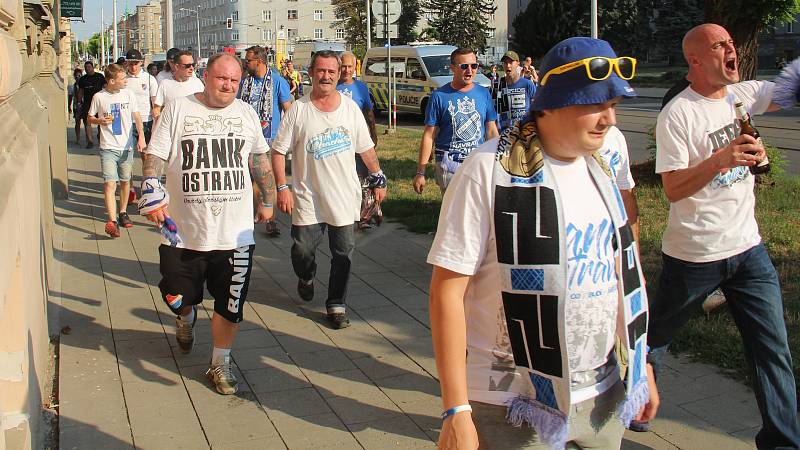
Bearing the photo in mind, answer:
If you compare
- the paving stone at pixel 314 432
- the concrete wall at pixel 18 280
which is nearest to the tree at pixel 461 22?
the concrete wall at pixel 18 280

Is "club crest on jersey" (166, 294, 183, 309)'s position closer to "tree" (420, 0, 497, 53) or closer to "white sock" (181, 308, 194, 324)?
"white sock" (181, 308, 194, 324)

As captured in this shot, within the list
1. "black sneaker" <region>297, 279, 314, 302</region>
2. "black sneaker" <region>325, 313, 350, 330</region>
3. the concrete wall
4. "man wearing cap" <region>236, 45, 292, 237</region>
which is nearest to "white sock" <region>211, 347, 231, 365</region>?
the concrete wall

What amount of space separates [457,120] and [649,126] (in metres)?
6.78

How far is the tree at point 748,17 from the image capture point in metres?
10.6

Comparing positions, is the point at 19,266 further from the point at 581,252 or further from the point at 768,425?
the point at 768,425

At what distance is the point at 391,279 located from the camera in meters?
7.71

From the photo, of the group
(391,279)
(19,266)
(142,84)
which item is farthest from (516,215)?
(142,84)

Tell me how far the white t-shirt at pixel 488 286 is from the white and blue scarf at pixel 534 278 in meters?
0.03

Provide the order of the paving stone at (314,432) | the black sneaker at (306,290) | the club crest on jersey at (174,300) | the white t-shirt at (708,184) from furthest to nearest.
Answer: the black sneaker at (306,290), the club crest on jersey at (174,300), the paving stone at (314,432), the white t-shirt at (708,184)

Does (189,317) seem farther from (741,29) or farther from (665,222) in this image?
(741,29)

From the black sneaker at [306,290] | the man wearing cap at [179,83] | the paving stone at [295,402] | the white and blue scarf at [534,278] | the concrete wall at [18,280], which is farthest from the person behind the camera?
the man wearing cap at [179,83]

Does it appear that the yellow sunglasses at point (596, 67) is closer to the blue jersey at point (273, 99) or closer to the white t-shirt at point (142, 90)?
the blue jersey at point (273, 99)

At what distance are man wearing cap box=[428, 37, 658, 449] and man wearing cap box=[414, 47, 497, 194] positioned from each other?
4795mm

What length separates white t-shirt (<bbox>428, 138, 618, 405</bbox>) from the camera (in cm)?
247
